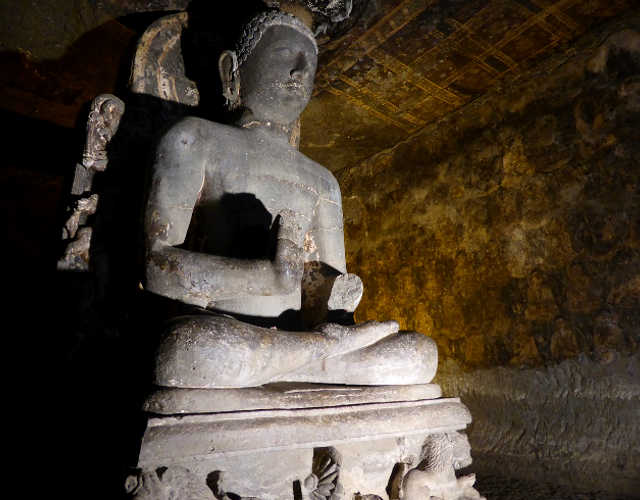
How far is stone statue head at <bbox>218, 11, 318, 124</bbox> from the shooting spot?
7.60 ft

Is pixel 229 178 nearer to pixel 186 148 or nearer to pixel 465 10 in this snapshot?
pixel 186 148

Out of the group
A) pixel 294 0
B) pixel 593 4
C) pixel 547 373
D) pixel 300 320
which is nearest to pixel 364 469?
pixel 300 320

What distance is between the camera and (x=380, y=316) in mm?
4895

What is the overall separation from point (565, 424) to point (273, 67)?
9.81ft

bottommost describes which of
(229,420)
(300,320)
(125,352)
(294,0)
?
(229,420)

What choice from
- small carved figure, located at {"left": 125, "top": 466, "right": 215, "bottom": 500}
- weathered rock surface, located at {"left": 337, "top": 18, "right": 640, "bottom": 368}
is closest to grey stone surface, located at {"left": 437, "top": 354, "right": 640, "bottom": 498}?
weathered rock surface, located at {"left": 337, "top": 18, "right": 640, "bottom": 368}

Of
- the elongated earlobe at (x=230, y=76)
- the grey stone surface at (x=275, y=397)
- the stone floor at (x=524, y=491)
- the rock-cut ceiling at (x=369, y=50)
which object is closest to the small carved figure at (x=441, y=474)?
the grey stone surface at (x=275, y=397)

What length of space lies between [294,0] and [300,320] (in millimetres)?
2038

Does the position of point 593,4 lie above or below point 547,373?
above

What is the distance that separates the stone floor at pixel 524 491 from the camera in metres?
2.62

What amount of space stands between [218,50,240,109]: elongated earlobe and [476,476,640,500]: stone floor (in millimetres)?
2697

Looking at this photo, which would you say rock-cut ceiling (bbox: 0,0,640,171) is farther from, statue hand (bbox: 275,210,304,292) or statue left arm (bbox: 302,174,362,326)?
statue hand (bbox: 275,210,304,292)

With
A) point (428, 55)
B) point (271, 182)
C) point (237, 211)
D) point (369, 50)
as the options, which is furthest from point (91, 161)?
point (428, 55)

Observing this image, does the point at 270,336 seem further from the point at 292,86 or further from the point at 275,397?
the point at 292,86
